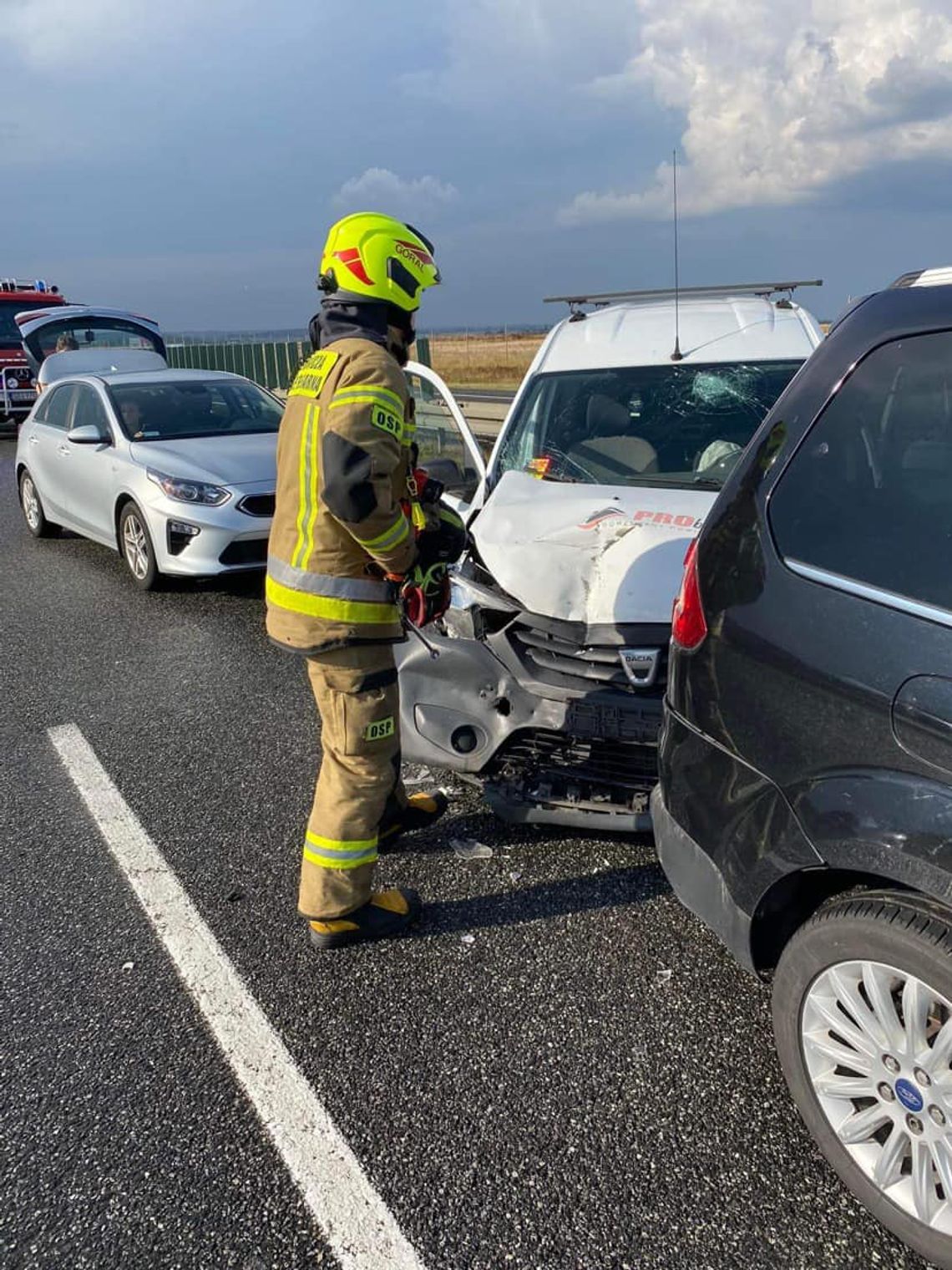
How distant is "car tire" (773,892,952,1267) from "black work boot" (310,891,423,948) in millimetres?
1283

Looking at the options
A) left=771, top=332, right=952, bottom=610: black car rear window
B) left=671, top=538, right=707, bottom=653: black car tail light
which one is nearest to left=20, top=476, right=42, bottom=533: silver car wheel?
left=671, top=538, right=707, bottom=653: black car tail light

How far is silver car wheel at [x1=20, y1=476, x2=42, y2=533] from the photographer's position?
9.12 m

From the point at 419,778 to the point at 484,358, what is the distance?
43281 millimetres

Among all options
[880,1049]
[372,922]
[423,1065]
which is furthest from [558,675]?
[880,1049]

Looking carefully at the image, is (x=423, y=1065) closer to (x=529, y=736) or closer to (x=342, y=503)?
(x=529, y=736)

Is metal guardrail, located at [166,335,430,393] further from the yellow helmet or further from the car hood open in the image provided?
the yellow helmet

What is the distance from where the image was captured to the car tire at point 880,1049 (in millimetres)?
1878

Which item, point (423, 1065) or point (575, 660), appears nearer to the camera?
point (423, 1065)

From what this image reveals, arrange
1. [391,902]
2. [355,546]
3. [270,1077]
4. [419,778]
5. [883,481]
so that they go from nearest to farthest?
[883,481] < [270,1077] < [355,546] < [391,902] < [419,778]

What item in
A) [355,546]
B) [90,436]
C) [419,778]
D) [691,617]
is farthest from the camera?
[90,436]

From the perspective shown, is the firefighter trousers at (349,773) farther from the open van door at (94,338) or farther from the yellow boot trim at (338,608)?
the open van door at (94,338)

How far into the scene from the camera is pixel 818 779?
1985mm

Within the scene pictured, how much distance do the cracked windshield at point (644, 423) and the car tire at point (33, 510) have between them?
5976 millimetres

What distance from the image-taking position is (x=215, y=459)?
7160mm
